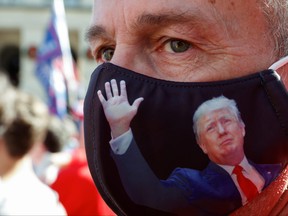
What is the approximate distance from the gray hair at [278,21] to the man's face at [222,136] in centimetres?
26

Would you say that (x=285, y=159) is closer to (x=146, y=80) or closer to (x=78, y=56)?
(x=146, y=80)

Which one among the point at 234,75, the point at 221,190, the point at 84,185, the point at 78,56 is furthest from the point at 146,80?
the point at 78,56

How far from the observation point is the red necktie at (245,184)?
1.76 meters

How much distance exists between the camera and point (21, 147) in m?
4.25

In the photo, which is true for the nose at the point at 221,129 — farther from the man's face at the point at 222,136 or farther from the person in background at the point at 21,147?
the person in background at the point at 21,147

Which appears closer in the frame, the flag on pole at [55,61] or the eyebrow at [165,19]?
the eyebrow at [165,19]

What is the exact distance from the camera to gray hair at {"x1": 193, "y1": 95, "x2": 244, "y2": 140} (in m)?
1.78

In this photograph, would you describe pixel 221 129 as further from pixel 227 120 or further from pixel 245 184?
pixel 245 184

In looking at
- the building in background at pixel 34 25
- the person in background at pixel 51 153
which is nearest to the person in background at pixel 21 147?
the person in background at pixel 51 153

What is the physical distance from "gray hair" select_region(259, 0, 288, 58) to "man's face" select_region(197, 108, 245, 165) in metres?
0.26

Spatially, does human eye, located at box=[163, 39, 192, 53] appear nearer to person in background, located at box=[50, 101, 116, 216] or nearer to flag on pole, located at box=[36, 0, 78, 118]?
person in background, located at box=[50, 101, 116, 216]

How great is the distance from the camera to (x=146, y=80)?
6.04ft

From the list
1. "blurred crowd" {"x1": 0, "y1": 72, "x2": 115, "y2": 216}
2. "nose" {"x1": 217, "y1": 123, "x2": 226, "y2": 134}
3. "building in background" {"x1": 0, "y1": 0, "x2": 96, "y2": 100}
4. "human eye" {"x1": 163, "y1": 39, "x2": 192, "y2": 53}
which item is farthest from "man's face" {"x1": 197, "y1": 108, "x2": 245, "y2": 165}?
"building in background" {"x1": 0, "y1": 0, "x2": 96, "y2": 100}

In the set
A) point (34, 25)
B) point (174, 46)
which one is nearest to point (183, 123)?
point (174, 46)
